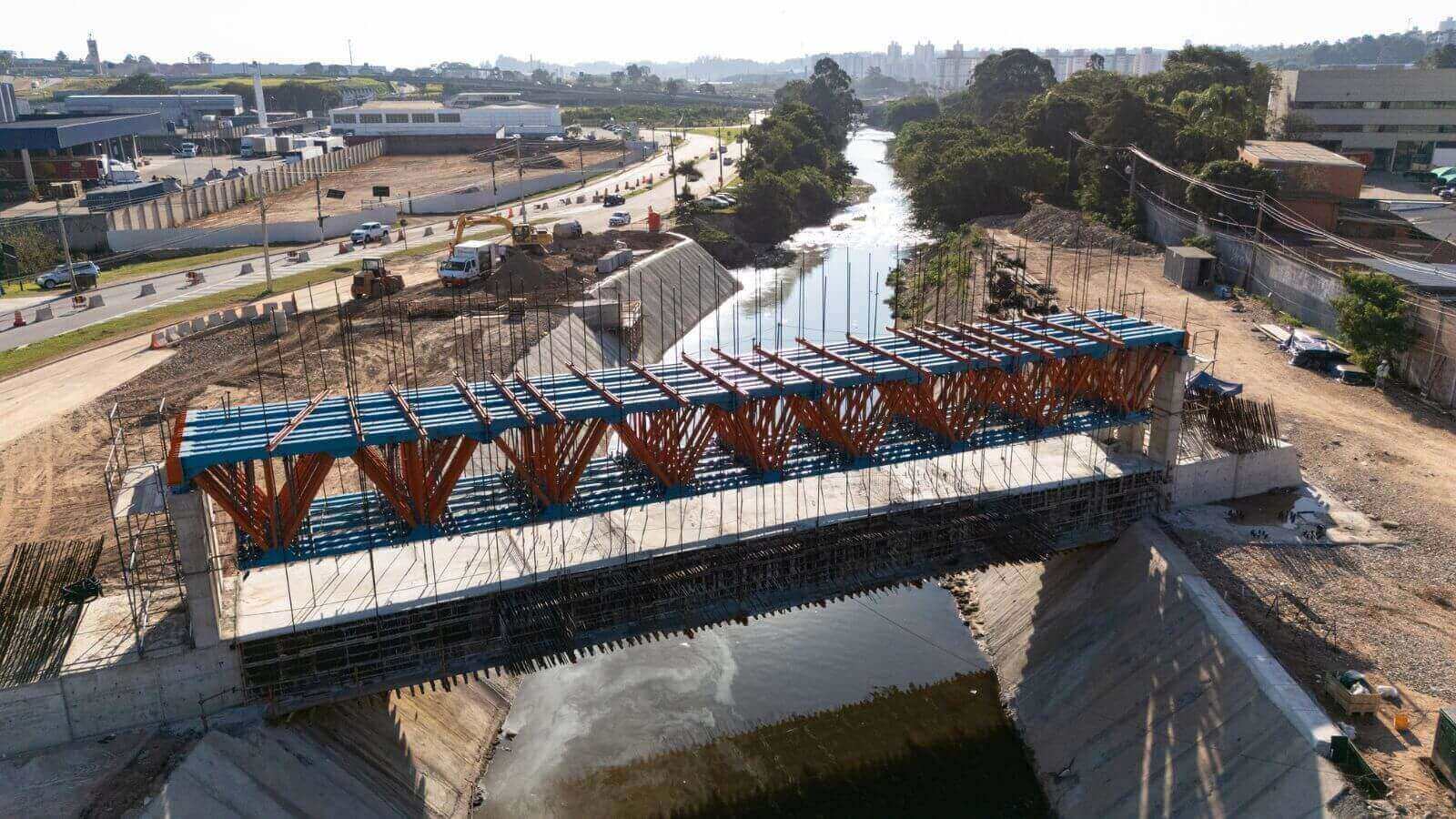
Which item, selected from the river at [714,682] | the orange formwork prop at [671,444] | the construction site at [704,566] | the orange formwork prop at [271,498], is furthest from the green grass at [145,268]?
the orange formwork prop at [671,444]

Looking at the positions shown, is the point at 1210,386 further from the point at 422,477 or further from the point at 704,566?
the point at 422,477

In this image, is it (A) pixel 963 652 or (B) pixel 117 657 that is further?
(A) pixel 963 652

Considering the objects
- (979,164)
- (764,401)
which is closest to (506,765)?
(764,401)

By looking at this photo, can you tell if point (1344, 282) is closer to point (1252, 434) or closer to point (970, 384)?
point (1252, 434)

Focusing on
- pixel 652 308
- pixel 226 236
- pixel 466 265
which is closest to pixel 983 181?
pixel 652 308

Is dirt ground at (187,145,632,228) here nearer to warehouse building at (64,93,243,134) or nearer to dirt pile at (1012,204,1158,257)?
dirt pile at (1012,204,1158,257)

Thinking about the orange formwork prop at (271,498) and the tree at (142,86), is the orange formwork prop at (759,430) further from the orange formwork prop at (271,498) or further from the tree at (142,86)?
the tree at (142,86)
